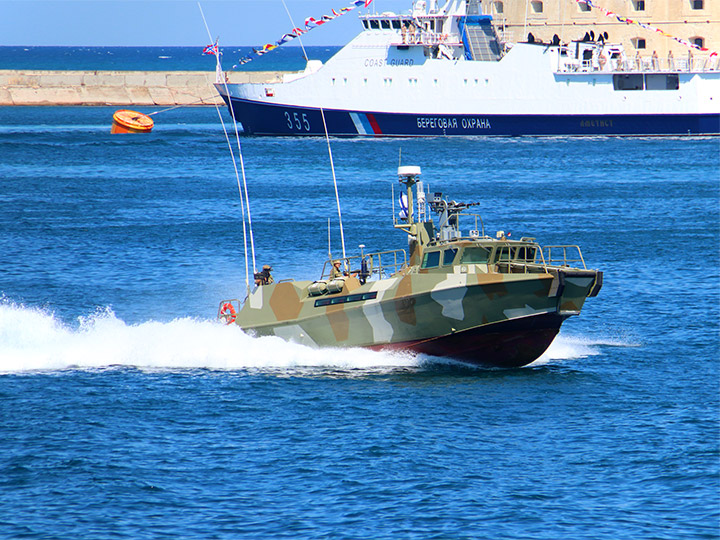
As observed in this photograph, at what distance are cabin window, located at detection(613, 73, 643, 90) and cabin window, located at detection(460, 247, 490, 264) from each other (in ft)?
209

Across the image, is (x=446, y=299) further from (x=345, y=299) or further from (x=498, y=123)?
(x=498, y=123)

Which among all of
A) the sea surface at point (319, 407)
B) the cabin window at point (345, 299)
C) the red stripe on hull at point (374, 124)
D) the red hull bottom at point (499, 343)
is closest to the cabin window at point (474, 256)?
the red hull bottom at point (499, 343)

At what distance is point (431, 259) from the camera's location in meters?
23.8

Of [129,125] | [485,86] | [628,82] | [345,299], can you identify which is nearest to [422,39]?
[485,86]

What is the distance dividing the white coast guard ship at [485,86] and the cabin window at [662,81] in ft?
0.27

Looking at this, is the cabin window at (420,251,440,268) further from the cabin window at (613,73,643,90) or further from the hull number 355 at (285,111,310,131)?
the hull number 355 at (285,111,310,131)

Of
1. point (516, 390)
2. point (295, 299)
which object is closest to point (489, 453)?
point (516, 390)

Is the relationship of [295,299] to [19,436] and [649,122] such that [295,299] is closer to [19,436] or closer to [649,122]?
[19,436]

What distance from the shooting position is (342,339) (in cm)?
2486

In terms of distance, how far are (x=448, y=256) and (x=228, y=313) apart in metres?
7.03

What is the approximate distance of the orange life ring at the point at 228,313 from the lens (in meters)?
27.1

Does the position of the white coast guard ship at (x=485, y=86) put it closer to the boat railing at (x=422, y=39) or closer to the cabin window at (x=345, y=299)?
the boat railing at (x=422, y=39)

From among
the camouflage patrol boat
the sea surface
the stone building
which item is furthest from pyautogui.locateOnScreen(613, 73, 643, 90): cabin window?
the camouflage patrol boat

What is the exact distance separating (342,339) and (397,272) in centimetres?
213
